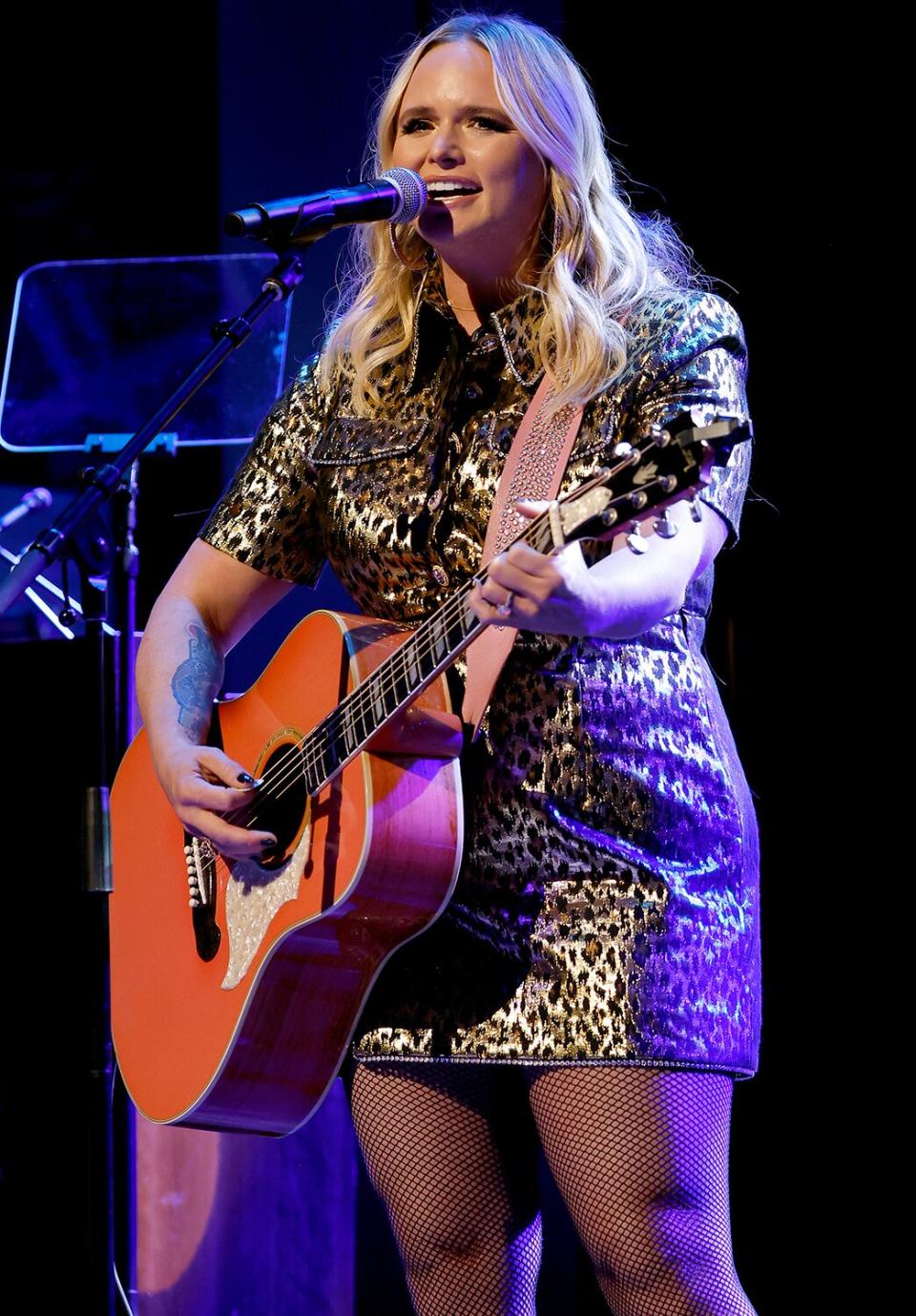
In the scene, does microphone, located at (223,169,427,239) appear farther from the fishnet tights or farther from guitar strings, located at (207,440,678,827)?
the fishnet tights

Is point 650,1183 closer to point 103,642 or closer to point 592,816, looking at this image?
point 592,816

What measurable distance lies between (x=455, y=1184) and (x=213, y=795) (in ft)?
1.98

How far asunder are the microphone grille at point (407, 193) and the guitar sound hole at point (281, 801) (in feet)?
2.34

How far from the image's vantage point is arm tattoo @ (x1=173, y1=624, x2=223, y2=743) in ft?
7.61

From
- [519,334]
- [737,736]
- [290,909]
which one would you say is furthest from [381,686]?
[737,736]

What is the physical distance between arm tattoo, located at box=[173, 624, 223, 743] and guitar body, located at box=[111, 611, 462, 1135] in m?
0.05

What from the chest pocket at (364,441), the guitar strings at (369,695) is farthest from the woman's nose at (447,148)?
the guitar strings at (369,695)

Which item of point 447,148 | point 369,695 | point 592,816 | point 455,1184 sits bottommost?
point 455,1184

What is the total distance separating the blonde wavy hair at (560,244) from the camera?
1.95m

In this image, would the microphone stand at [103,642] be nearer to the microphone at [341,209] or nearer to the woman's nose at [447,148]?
the microphone at [341,209]

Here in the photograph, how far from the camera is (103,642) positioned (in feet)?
7.96

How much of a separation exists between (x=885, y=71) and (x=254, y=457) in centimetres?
151

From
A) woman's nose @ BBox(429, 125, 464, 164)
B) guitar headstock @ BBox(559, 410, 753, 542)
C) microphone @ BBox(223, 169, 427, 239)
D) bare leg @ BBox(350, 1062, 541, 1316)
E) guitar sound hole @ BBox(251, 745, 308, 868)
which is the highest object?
woman's nose @ BBox(429, 125, 464, 164)

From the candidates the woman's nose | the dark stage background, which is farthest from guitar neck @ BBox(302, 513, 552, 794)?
the dark stage background
